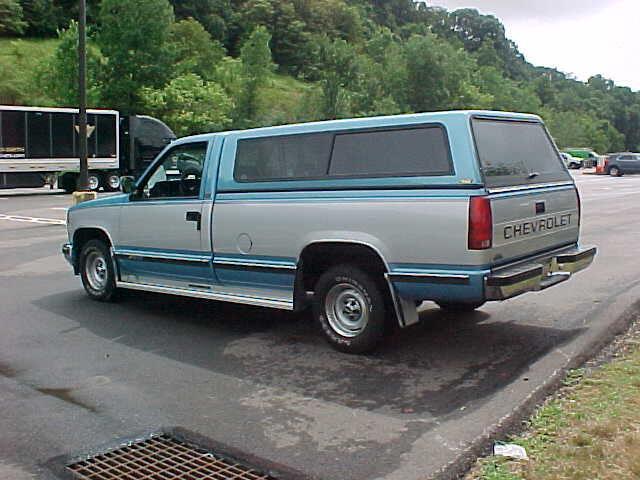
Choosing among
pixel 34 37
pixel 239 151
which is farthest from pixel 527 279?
pixel 34 37

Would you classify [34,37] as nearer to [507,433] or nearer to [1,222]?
[1,222]

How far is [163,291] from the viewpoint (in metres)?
8.17

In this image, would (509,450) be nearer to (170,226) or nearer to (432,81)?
(170,226)

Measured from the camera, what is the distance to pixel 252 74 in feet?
188

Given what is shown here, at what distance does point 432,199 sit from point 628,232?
1109 centimetres

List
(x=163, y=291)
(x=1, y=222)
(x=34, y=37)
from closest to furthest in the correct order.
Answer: (x=163, y=291) → (x=1, y=222) → (x=34, y=37)

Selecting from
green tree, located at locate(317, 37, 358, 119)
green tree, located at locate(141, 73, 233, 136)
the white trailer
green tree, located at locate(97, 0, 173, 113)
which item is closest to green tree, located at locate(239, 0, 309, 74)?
green tree, located at locate(317, 37, 358, 119)

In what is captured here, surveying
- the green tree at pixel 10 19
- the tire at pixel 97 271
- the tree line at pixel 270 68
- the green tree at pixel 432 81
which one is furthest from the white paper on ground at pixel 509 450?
the green tree at pixel 10 19

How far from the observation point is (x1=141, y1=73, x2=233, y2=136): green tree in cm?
4403

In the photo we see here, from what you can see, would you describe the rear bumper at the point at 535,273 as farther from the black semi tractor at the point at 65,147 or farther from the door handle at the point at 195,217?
the black semi tractor at the point at 65,147

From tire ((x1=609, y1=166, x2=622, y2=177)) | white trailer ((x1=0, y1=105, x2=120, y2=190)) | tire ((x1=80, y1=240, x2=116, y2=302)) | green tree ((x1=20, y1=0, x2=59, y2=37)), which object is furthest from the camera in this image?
green tree ((x1=20, y1=0, x2=59, y2=37))

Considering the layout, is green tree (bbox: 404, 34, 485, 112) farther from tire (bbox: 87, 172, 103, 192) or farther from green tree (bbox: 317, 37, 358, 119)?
tire (bbox: 87, 172, 103, 192)

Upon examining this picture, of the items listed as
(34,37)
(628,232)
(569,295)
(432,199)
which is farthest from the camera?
(34,37)

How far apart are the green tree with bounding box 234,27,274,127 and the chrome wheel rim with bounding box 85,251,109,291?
155 feet
